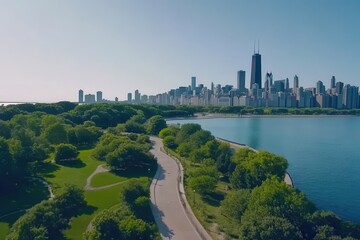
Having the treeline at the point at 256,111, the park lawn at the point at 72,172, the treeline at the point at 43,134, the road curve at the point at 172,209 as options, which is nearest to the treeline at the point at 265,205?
the road curve at the point at 172,209

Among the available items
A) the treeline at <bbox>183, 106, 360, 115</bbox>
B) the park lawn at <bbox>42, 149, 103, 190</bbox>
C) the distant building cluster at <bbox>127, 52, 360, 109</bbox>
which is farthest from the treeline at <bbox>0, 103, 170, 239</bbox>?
the distant building cluster at <bbox>127, 52, 360, 109</bbox>

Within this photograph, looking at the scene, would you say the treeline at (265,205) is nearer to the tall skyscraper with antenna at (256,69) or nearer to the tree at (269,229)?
the tree at (269,229)

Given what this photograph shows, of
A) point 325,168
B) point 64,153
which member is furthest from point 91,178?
point 325,168

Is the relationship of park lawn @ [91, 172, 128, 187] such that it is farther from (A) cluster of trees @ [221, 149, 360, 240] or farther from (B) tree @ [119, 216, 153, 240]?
(B) tree @ [119, 216, 153, 240]

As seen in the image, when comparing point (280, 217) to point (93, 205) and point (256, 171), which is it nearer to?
point (256, 171)

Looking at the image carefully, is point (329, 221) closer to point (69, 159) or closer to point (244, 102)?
point (69, 159)
